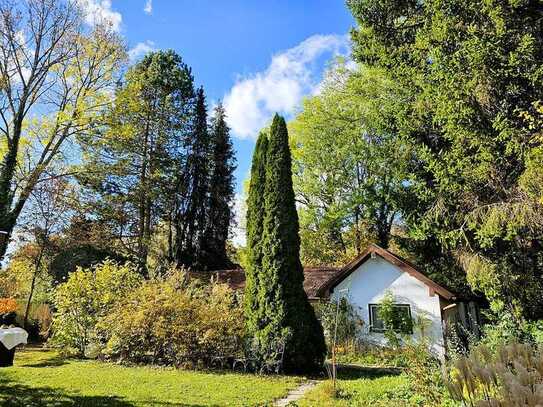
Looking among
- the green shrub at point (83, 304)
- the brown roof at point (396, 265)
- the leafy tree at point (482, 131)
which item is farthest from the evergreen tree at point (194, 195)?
the leafy tree at point (482, 131)

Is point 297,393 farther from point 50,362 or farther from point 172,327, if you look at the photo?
point 50,362

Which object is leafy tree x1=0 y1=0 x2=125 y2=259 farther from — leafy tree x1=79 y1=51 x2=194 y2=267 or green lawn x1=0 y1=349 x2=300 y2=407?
green lawn x1=0 y1=349 x2=300 y2=407

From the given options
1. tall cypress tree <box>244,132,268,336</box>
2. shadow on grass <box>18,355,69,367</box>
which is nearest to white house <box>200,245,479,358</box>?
tall cypress tree <box>244,132,268,336</box>

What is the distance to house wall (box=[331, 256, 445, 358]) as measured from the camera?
14.3 m

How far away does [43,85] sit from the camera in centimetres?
1630

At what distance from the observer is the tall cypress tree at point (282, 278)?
10.7 m

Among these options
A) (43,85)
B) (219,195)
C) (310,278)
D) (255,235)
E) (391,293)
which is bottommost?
(391,293)

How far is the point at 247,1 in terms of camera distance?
9680 mm

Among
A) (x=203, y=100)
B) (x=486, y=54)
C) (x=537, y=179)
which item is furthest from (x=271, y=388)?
(x=203, y=100)

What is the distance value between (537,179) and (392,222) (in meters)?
14.5

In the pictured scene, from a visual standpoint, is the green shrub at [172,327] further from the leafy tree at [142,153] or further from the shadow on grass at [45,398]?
the leafy tree at [142,153]

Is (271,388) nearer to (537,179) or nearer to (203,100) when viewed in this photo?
(537,179)

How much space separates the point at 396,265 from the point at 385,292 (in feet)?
3.95

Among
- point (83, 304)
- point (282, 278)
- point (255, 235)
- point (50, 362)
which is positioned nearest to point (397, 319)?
point (282, 278)
